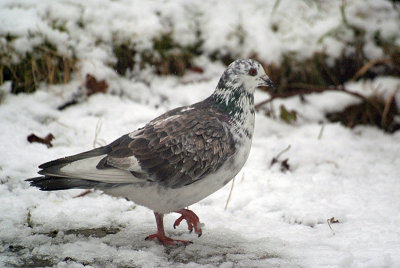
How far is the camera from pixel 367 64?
433cm

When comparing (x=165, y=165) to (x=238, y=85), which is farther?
(x=238, y=85)

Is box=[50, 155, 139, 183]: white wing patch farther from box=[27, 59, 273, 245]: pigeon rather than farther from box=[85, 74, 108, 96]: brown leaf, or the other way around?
box=[85, 74, 108, 96]: brown leaf

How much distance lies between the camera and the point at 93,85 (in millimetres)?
4492

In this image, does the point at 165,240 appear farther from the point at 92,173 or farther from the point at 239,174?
the point at 239,174

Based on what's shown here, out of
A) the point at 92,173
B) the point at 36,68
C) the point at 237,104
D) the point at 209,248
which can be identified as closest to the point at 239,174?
the point at 237,104

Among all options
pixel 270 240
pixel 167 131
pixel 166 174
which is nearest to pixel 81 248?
pixel 166 174

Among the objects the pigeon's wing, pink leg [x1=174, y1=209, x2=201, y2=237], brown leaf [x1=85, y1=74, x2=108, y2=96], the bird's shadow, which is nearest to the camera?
the bird's shadow

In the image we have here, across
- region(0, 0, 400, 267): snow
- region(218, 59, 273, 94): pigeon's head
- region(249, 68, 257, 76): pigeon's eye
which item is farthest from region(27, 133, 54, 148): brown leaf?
region(249, 68, 257, 76): pigeon's eye

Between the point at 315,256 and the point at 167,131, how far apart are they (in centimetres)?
107

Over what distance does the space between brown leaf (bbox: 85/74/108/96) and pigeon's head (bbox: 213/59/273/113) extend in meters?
1.86

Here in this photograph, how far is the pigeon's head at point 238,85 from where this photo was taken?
292cm

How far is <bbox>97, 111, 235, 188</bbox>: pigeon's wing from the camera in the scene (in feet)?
8.55

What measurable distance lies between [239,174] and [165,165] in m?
1.29

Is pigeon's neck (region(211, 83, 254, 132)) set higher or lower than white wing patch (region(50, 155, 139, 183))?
higher
